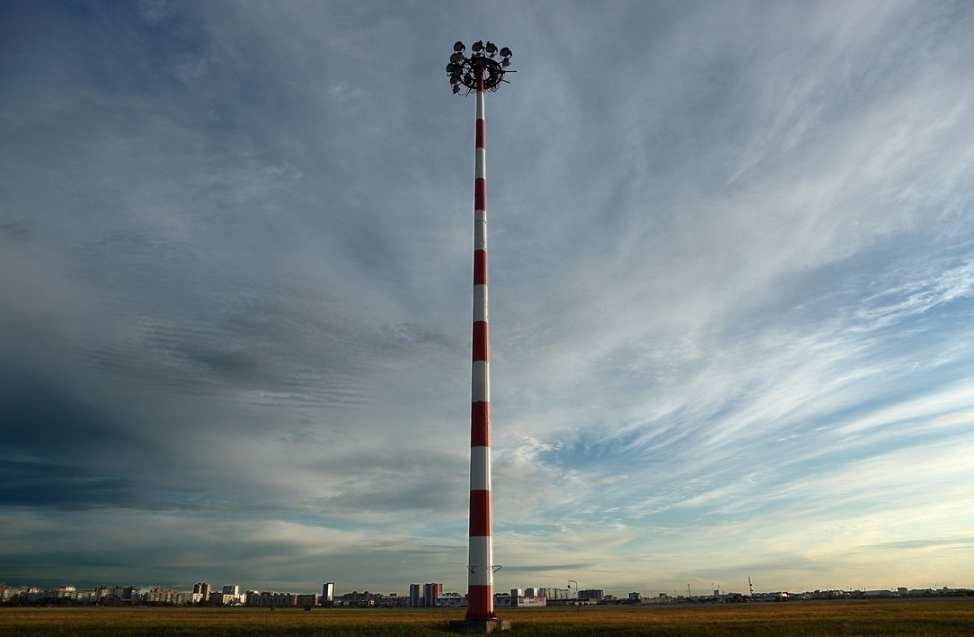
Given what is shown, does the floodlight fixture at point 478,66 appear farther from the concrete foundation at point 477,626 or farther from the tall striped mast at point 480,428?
the concrete foundation at point 477,626

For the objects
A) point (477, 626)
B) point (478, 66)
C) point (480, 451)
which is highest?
point (478, 66)

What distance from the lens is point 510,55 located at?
169ft

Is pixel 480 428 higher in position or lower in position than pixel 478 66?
lower

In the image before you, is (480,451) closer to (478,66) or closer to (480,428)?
(480,428)

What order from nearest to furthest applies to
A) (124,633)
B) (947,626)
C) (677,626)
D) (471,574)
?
(471,574)
(124,633)
(677,626)
(947,626)

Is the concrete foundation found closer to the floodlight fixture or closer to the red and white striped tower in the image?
the red and white striped tower

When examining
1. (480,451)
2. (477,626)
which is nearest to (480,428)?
(480,451)

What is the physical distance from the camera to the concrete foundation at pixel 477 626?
3572 cm

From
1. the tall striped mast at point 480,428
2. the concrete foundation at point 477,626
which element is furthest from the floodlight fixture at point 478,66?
the concrete foundation at point 477,626

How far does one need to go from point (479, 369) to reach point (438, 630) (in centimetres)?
1600

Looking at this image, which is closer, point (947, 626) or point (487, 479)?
point (487, 479)

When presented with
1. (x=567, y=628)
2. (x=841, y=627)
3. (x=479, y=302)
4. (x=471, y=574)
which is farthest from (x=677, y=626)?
(x=479, y=302)

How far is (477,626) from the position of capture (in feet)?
117

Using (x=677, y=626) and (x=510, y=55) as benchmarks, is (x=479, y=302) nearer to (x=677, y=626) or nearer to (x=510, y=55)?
(x=510, y=55)
